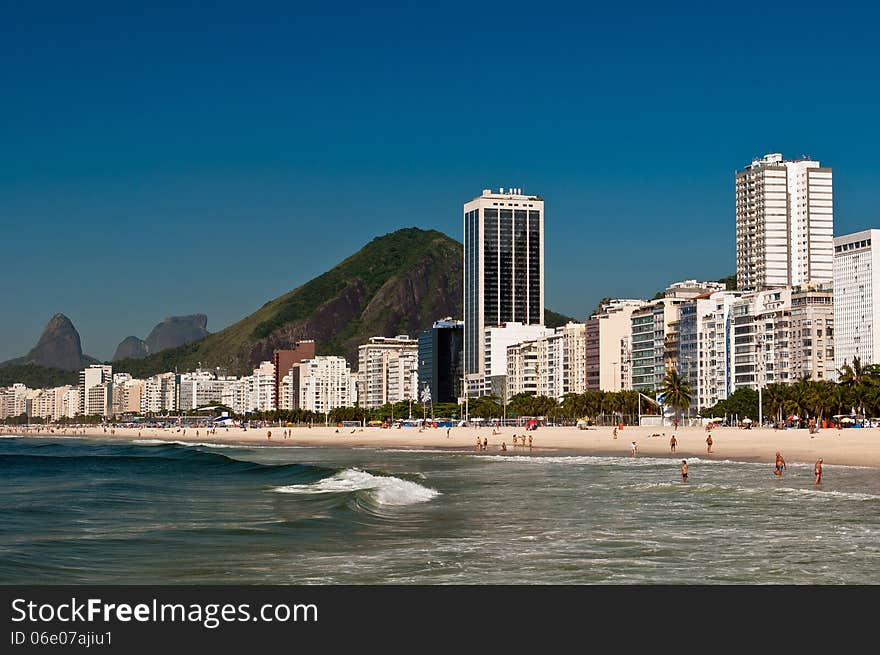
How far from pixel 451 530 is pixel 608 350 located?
16170 cm

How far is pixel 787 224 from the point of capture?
7298 inches

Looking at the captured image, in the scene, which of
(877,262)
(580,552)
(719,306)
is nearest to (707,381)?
(719,306)

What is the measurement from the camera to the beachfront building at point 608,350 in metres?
181

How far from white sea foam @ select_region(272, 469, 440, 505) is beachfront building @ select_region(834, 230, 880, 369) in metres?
106

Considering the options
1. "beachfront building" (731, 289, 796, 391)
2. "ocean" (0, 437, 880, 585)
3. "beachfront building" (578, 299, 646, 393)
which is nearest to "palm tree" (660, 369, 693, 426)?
"beachfront building" (731, 289, 796, 391)

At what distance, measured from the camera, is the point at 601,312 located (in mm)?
197375

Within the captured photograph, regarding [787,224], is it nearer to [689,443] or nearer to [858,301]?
[858,301]

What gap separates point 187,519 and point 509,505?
903 centimetres

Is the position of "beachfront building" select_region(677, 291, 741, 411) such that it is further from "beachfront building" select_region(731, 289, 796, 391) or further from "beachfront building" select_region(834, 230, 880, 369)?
"beachfront building" select_region(834, 230, 880, 369)

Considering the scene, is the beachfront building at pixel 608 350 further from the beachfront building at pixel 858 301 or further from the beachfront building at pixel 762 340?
the beachfront building at pixel 858 301

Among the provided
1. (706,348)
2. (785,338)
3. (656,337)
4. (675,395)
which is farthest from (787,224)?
(675,395)

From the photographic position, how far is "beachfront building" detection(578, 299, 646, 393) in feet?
595

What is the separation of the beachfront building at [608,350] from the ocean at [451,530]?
135098 mm

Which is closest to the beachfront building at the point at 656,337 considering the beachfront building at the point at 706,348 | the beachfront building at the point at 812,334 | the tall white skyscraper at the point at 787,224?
the beachfront building at the point at 706,348
